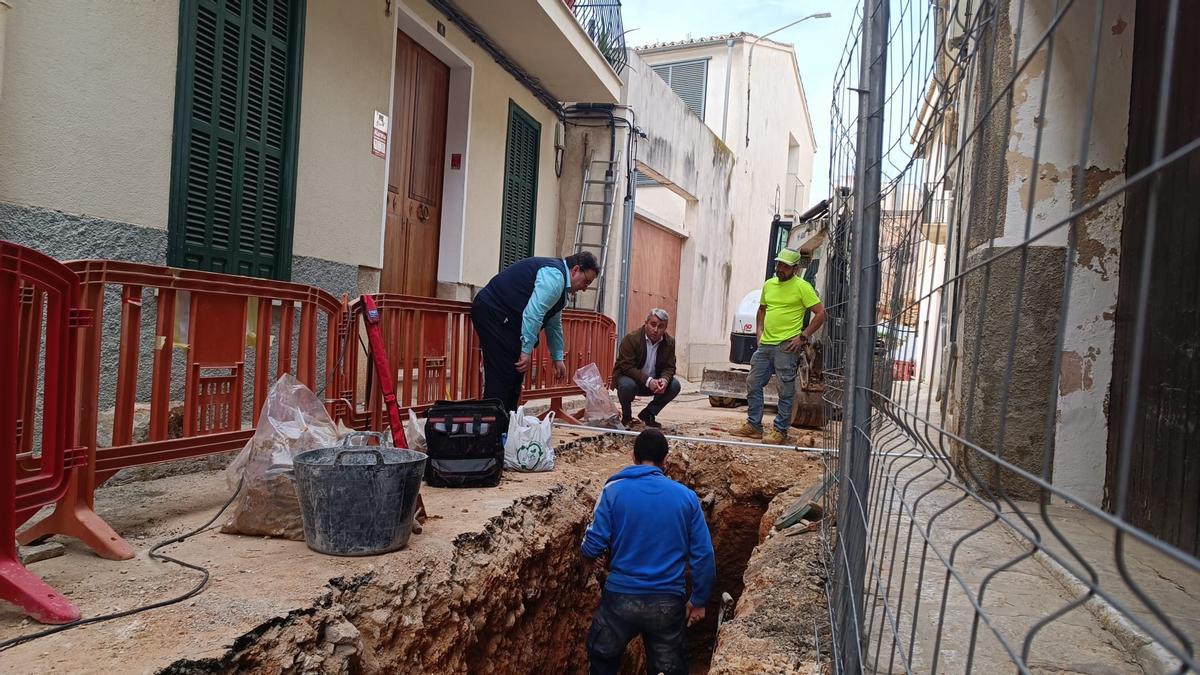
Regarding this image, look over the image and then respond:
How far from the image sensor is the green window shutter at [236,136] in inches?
188

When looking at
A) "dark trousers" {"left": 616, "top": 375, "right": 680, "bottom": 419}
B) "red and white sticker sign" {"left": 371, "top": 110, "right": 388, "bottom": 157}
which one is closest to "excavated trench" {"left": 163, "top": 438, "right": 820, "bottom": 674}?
"dark trousers" {"left": 616, "top": 375, "right": 680, "bottom": 419}

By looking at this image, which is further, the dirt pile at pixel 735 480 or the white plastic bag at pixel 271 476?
the dirt pile at pixel 735 480

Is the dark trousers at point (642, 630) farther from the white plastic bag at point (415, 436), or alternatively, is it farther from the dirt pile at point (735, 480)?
the dirt pile at point (735, 480)

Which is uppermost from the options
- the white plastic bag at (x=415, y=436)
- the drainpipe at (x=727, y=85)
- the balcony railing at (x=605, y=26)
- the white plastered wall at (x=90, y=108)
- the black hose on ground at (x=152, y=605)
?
the drainpipe at (x=727, y=85)

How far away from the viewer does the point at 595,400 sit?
7312mm

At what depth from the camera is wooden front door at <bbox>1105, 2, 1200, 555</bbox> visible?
2.77 metres

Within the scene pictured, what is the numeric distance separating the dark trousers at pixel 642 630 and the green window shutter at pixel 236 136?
325 centimetres

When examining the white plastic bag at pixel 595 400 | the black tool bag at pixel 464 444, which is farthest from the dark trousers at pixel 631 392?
the black tool bag at pixel 464 444

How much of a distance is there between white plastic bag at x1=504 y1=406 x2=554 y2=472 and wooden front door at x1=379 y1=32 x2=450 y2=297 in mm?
2605

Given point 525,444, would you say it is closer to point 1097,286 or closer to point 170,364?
point 170,364

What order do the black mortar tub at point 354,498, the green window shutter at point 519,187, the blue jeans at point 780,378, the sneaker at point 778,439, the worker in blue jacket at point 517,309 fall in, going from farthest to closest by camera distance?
the green window shutter at point 519,187 < the sneaker at point 778,439 < the blue jeans at point 780,378 < the worker in blue jacket at point 517,309 < the black mortar tub at point 354,498

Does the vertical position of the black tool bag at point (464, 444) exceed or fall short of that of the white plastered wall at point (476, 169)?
it falls short

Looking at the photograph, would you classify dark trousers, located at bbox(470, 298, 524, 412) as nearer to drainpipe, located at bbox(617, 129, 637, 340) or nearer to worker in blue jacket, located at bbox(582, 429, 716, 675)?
worker in blue jacket, located at bbox(582, 429, 716, 675)

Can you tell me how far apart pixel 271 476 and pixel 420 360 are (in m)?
1.99
